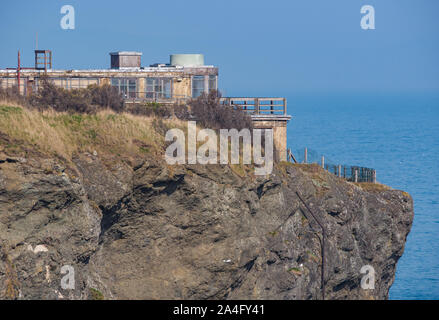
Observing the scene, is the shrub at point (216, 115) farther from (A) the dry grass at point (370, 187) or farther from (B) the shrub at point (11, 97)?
(B) the shrub at point (11, 97)

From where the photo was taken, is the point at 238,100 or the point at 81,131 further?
the point at 238,100

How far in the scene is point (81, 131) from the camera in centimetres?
3925

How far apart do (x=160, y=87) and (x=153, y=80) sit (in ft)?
2.14

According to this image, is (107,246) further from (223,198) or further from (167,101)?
(167,101)

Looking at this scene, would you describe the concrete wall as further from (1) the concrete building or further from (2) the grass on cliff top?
(2) the grass on cliff top

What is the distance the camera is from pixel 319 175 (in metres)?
51.3

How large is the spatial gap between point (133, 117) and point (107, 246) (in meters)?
6.61

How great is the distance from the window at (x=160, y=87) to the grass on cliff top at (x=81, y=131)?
1767 cm

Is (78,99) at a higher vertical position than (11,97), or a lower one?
lower
